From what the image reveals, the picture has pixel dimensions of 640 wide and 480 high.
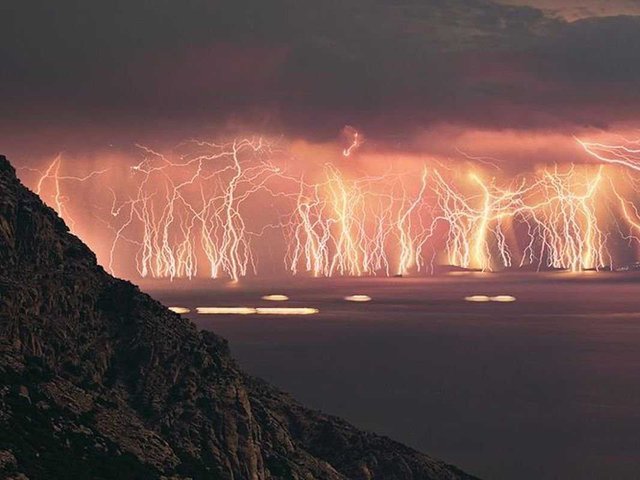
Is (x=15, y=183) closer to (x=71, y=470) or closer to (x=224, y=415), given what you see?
(x=224, y=415)

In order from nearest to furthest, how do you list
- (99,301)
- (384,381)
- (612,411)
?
(99,301)
(612,411)
(384,381)

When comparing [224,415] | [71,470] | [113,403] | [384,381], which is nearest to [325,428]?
[224,415]

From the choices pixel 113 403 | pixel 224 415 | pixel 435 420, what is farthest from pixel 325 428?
pixel 435 420

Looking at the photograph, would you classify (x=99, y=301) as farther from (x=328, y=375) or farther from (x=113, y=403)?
(x=328, y=375)

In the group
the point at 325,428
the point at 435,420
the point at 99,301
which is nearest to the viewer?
the point at 99,301

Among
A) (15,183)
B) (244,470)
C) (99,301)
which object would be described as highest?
(15,183)

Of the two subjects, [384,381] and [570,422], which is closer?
[570,422]

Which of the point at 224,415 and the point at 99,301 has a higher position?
the point at 99,301
